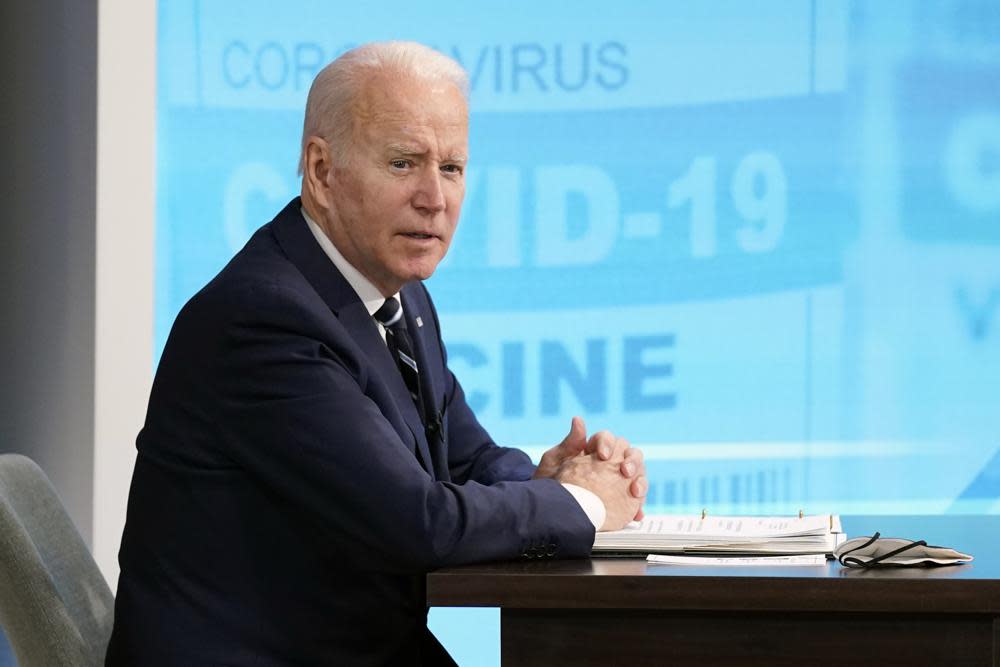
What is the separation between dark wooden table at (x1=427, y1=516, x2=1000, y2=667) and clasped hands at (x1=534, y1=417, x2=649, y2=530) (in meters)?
0.28

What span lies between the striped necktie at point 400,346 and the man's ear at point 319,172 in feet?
0.52

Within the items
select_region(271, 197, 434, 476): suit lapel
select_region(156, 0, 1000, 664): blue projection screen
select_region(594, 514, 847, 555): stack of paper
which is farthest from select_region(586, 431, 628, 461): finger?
select_region(156, 0, 1000, 664): blue projection screen

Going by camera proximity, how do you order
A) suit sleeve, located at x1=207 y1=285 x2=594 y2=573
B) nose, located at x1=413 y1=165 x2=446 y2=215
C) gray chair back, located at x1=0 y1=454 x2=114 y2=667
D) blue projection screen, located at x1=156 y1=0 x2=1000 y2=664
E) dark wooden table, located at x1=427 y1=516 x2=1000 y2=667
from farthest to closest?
blue projection screen, located at x1=156 y1=0 x2=1000 y2=664, nose, located at x1=413 y1=165 x2=446 y2=215, gray chair back, located at x1=0 y1=454 x2=114 y2=667, suit sleeve, located at x1=207 y1=285 x2=594 y2=573, dark wooden table, located at x1=427 y1=516 x2=1000 y2=667

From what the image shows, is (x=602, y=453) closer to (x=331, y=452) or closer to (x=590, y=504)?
(x=590, y=504)

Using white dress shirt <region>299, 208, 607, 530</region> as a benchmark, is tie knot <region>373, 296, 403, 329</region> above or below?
below

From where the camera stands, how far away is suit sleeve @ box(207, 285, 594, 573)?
149 centimetres

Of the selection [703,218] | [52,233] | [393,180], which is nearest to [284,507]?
[393,180]

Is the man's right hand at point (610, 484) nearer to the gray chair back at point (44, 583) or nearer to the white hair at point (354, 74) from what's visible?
the white hair at point (354, 74)

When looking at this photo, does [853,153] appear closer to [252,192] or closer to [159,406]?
[252,192]

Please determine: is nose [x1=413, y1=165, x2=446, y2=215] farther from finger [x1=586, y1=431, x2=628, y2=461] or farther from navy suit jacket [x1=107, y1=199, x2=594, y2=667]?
finger [x1=586, y1=431, x2=628, y2=461]

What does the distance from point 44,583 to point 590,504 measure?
651 millimetres

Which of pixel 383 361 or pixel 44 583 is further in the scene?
Result: pixel 383 361

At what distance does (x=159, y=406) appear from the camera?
1.68 metres

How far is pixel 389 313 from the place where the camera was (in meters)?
1.86
